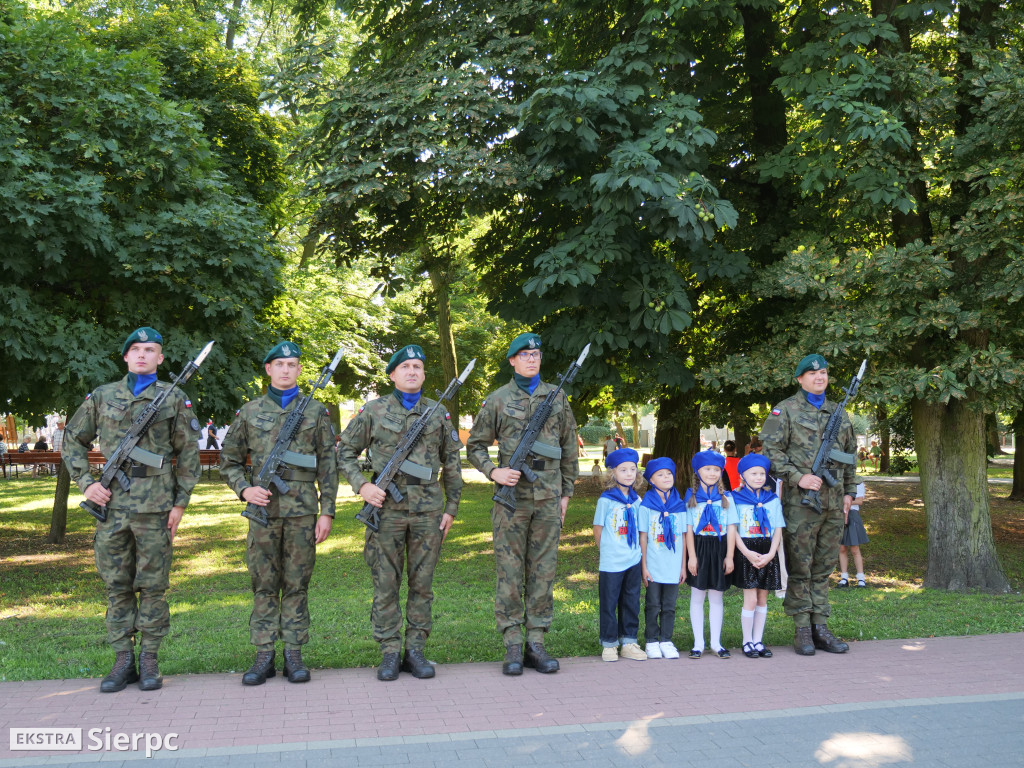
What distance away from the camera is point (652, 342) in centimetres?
1017

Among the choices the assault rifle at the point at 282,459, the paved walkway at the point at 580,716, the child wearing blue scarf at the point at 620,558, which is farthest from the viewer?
the child wearing blue scarf at the point at 620,558

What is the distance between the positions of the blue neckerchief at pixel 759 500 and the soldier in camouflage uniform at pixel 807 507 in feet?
0.80

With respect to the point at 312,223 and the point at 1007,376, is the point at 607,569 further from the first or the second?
the point at 312,223

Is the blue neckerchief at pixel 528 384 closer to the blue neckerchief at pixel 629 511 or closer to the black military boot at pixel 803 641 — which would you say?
the blue neckerchief at pixel 629 511

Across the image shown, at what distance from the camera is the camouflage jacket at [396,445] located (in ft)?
20.9

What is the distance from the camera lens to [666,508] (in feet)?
22.8

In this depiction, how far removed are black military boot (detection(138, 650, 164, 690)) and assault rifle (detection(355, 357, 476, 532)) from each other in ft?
5.58

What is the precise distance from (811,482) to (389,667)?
364cm

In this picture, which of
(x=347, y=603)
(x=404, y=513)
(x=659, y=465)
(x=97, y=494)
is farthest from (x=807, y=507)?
(x=97, y=494)

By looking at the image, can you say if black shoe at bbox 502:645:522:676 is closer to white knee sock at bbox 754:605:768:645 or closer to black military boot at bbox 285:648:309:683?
black military boot at bbox 285:648:309:683

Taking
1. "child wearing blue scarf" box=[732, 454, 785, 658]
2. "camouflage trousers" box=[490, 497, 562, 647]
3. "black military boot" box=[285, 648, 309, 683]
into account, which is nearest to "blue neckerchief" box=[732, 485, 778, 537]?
"child wearing blue scarf" box=[732, 454, 785, 658]

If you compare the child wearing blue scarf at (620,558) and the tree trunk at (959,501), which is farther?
the tree trunk at (959,501)

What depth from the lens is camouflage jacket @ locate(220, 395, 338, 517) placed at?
617cm

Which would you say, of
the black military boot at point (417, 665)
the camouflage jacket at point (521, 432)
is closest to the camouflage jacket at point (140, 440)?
the black military boot at point (417, 665)
